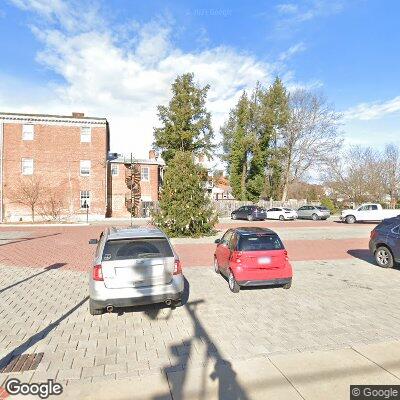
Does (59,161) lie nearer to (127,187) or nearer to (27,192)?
(27,192)

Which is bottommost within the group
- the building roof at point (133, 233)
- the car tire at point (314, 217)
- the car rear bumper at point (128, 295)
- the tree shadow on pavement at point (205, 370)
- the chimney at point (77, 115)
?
the car tire at point (314, 217)

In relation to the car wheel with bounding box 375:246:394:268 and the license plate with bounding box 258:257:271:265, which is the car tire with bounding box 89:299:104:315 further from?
the car wheel with bounding box 375:246:394:268

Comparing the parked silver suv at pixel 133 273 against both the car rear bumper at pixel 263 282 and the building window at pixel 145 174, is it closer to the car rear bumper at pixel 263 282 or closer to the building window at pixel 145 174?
the car rear bumper at pixel 263 282

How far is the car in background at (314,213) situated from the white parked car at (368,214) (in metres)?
4.12

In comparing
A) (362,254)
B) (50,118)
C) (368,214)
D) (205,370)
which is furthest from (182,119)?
(205,370)

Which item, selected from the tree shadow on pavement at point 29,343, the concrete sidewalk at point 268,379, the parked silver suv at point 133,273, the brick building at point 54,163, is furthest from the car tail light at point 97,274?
the brick building at point 54,163

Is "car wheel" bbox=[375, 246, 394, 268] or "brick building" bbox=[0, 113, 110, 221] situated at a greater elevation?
"brick building" bbox=[0, 113, 110, 221]

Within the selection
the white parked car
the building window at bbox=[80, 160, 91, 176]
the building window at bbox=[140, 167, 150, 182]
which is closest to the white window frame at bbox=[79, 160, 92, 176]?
the building window at bbox=[80, 160, 91, 176]

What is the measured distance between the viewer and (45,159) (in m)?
32.7

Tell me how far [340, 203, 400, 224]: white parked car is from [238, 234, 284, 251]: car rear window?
76.6ft

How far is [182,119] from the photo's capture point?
3709 cm

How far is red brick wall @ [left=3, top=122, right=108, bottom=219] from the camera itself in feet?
105

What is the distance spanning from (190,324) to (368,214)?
85.8 ft

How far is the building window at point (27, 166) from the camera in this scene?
106ft
